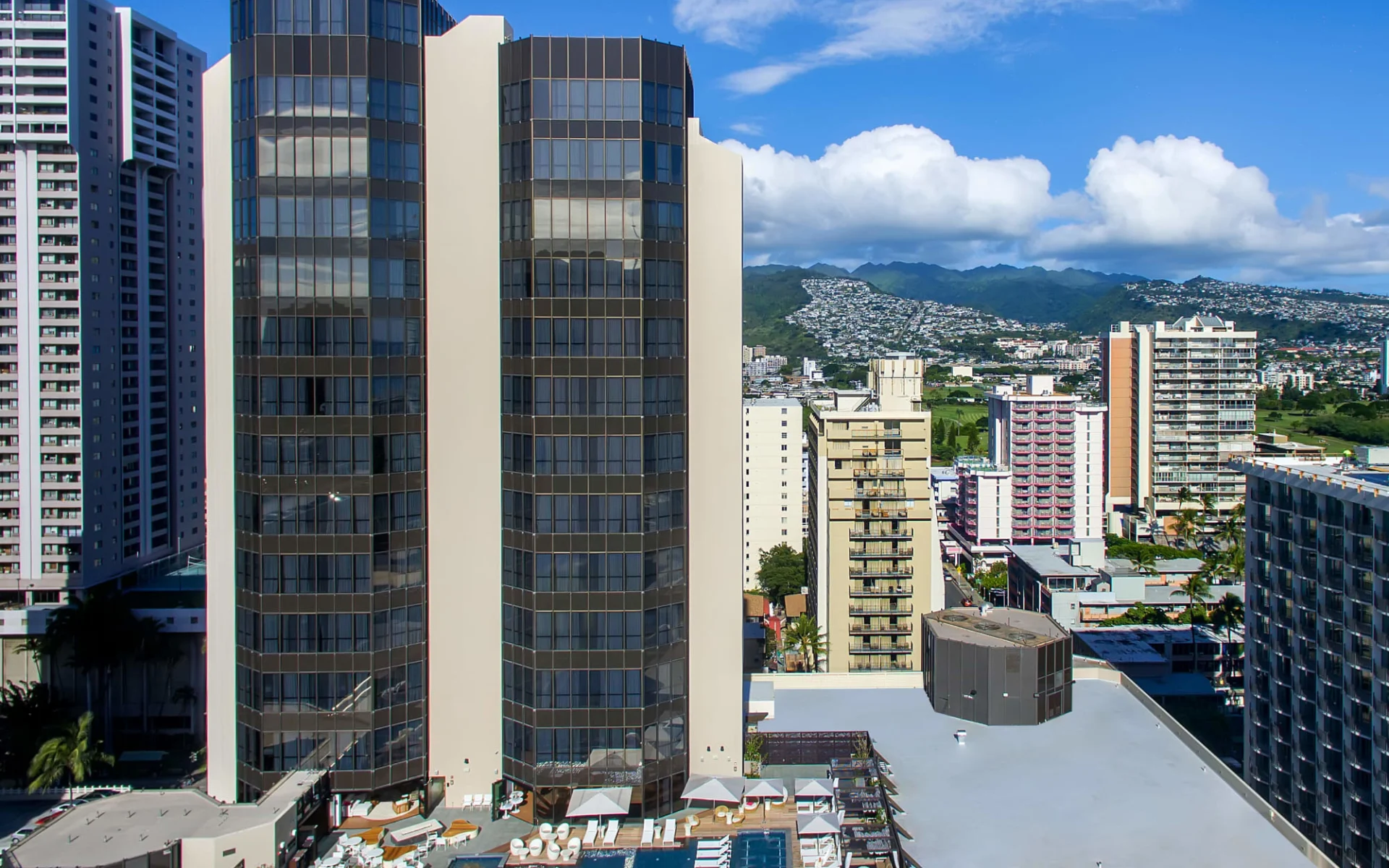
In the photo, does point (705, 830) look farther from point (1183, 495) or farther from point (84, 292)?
point (1183, 495)

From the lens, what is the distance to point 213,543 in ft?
106

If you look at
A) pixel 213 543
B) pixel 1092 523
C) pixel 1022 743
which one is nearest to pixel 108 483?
pixel 213 543

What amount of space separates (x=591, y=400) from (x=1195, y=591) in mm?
61971

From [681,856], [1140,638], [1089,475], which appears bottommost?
[1140,638]

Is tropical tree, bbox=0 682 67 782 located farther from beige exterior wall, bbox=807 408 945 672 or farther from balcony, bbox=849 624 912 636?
balcony, bbox=849 624 912 636

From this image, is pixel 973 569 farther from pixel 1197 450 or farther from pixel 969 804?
pixel 969 804

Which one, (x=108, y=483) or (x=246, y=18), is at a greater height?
(x=246, y=18)

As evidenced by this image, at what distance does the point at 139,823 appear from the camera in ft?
94.7

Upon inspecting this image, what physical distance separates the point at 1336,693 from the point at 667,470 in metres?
26.7

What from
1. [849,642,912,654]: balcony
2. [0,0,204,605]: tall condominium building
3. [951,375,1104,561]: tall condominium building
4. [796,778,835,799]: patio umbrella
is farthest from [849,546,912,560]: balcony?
[951,375,1104,561]: tall condominium building

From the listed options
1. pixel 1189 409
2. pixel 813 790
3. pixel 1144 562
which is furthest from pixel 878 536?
pixel 1189 409

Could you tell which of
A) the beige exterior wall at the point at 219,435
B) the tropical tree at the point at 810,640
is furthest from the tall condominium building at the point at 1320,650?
the beige exterior wall at the point at 219,435

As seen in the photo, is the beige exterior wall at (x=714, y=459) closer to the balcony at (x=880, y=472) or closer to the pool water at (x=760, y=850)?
the pool water at (x=760, y=850)

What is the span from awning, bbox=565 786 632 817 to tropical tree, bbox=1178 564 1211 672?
189 ft
